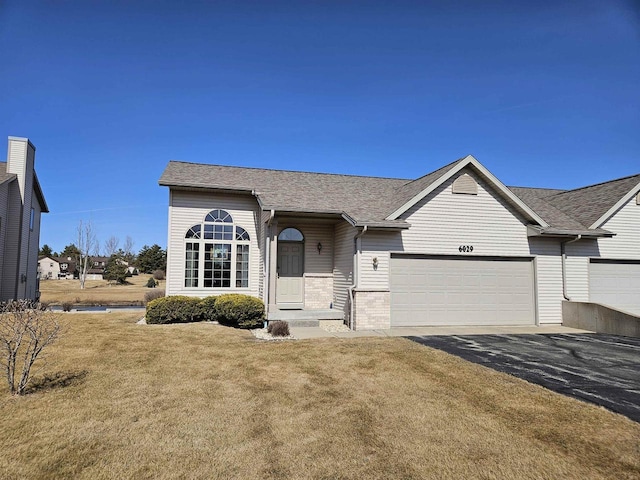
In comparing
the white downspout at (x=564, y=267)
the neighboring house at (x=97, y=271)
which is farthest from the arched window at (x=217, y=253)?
the neighboring house at (x=97, y=271)

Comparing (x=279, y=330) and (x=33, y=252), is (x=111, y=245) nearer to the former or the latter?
(x=33, y=252)

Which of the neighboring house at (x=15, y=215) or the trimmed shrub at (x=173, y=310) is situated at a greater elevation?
the neighboring house at (x=15, y=215)

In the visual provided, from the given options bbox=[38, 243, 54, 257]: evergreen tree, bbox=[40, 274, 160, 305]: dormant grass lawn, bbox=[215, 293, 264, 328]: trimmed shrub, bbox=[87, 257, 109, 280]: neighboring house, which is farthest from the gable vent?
bbox=[38, 243, 54, 257]: evergreen tree

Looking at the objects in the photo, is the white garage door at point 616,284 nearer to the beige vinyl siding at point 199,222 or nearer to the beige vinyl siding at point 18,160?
the beige vinyl siding at point 199,222

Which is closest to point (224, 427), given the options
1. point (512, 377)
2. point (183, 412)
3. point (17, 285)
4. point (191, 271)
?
point (183, 412)

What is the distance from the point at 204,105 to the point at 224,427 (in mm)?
13241

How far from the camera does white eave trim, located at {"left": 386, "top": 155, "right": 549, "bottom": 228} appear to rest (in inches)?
471

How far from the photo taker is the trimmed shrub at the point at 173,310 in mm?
11648

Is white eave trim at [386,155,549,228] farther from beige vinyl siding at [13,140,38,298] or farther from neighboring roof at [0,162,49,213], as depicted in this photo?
beige vinyl siding at [13,140,38,298]

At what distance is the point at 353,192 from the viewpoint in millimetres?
14656

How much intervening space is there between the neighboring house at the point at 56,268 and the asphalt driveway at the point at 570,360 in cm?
7939

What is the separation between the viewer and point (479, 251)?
498 inches

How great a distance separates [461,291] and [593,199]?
7.94 m

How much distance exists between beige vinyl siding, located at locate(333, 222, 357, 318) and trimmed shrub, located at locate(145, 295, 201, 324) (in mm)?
5045
